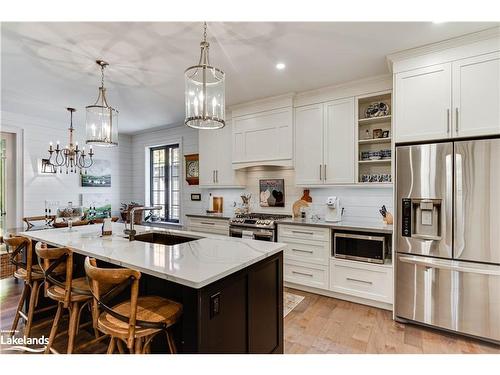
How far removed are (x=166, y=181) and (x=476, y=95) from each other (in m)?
5.33

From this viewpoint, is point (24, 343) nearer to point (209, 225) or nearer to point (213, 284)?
point (213, 284)

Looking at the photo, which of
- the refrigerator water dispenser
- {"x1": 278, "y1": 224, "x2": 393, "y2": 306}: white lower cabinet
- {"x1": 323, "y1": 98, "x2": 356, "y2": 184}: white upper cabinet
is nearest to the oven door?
{"x1": 278, "y1": 224, "x2": 393, "y2": 306}: white lower cabinet

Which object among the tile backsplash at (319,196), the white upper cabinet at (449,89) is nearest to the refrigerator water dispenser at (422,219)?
the white upper cabinet at (449,89)

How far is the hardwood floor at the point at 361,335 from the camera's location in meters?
2.23

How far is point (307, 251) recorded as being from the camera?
3.40m

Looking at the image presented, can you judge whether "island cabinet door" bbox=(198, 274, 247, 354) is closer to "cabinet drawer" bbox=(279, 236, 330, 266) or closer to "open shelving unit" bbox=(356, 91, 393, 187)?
"cabinet drawer" bbox=(279, 236, 330, 266)

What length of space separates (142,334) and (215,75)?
162 centimetres

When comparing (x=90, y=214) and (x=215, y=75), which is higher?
(x=215, y=75)

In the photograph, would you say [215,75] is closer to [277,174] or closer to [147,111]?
[277,174]

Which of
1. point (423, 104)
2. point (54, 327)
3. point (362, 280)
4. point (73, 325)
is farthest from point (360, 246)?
point (54, 327)

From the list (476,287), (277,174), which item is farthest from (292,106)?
(476,287)

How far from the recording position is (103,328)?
1467 millimetres

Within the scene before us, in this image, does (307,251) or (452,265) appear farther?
(307,251)

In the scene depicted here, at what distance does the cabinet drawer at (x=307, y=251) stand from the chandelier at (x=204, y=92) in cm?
216
